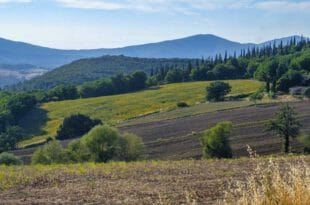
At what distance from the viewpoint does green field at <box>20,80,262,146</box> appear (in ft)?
371

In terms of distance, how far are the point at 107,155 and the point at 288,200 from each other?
136ft

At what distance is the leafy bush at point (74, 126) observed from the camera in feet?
310

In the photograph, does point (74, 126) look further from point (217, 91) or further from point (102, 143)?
point (102, 143)

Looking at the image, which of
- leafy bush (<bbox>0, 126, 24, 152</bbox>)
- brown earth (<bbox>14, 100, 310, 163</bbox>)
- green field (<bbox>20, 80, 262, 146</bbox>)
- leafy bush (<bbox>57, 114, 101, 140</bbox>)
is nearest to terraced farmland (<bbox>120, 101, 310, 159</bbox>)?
brown earth (<bbox>14, 100, 310, 163</bbox>)

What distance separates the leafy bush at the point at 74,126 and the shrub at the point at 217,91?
31065 mm

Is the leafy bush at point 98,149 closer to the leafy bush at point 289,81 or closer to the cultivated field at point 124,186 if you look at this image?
the cultivated field at point 124,186

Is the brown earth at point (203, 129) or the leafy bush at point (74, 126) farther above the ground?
the brown earth at point (203, 129)

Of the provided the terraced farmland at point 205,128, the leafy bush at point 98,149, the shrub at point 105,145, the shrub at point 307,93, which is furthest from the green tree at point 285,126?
the shrub at point 307,93

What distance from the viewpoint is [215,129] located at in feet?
178

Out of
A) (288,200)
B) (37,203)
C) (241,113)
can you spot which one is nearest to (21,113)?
(241,113)

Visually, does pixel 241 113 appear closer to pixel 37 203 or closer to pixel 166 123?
pixel 166 123

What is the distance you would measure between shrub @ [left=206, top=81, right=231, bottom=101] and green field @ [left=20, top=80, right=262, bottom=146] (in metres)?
2.32

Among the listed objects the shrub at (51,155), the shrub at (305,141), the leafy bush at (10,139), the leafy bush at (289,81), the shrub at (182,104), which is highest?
the leafy bush at (289,81)

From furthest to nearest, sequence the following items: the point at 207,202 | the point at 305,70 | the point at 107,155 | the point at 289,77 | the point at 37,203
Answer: the point at 305,70
the point at 289,77
the point at 107,155
the point at 37,203
the point at 207,202
